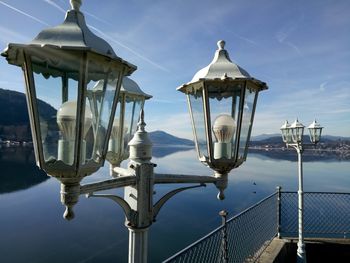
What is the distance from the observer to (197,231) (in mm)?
22562

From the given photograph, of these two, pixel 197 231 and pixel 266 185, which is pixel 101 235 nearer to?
pixel 197 231

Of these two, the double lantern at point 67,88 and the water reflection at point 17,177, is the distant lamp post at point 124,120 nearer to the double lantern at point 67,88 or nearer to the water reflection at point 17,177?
the double lantern at point 67,88

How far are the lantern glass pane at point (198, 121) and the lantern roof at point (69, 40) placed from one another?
0.77 m

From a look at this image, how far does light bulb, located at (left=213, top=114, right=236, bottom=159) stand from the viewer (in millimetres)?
2018

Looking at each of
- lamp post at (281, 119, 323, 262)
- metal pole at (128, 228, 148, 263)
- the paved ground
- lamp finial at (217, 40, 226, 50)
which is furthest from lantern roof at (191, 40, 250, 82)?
the paved ground

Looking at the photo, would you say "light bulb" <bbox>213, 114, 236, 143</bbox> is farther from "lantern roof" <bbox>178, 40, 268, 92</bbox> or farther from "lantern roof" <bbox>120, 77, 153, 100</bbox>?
"lantern roof" <bbox>120, 77, 153, 100</bbox>

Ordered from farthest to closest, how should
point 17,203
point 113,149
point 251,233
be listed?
point 17,203, point 251,233, point 113,149

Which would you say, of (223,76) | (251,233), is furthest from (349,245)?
(223,76)

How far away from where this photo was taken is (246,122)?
2.10m

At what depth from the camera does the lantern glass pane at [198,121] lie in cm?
209

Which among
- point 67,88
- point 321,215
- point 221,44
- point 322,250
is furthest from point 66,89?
point 321,215

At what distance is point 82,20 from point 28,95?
1.63 feet

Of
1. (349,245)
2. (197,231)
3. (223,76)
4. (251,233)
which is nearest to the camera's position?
(223,76)

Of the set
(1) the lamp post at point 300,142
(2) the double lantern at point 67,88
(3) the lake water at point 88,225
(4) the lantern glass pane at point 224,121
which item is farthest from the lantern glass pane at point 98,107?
(3) the lake water at point 88,225
